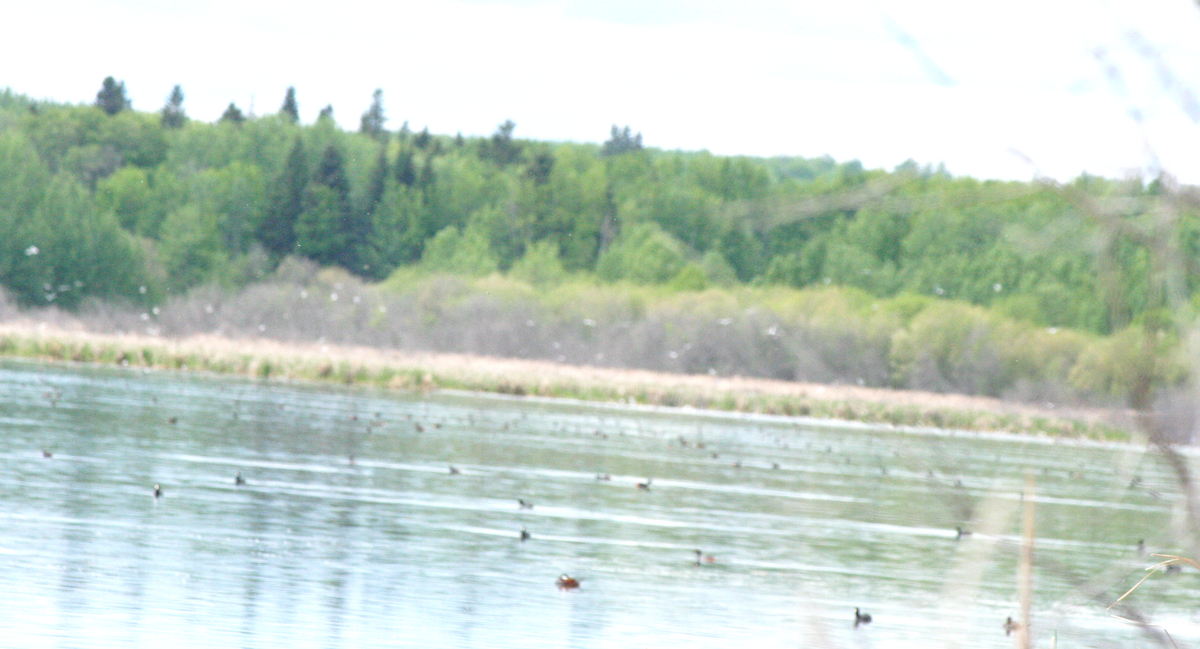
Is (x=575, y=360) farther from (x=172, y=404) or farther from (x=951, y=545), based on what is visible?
(x=951, y=545)

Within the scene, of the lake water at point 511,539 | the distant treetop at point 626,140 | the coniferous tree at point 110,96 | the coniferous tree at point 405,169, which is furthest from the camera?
the coniferous tree at point 110,96

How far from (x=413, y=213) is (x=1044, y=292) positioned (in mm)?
104533

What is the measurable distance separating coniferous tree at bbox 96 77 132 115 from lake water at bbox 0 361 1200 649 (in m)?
96.4

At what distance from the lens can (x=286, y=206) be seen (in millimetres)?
98875

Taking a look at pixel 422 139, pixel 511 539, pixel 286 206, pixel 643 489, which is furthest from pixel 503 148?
pixel 511 539

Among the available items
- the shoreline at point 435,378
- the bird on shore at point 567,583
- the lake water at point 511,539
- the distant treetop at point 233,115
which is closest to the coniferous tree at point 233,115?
the distant treetop at point 233,115

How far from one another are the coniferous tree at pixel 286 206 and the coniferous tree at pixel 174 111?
3030 centimetres

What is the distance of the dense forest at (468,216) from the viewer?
8.08 ft

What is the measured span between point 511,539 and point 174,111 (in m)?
121

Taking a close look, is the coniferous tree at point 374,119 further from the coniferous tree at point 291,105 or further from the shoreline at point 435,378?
the shoreline at point 435,378

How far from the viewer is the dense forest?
97.0 inches

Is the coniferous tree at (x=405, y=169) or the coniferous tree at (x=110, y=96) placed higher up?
the coniferous tree at (x=110, y=96)

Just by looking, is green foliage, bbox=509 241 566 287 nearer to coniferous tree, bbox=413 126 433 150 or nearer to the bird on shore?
coniferous tree, bbox=413 126 433 150

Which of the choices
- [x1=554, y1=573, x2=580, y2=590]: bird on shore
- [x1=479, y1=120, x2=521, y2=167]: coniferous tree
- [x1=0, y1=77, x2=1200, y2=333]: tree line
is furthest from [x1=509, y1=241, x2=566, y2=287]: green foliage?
[x1=554, y1=573, x2=580, y2=590]: bird on shore
